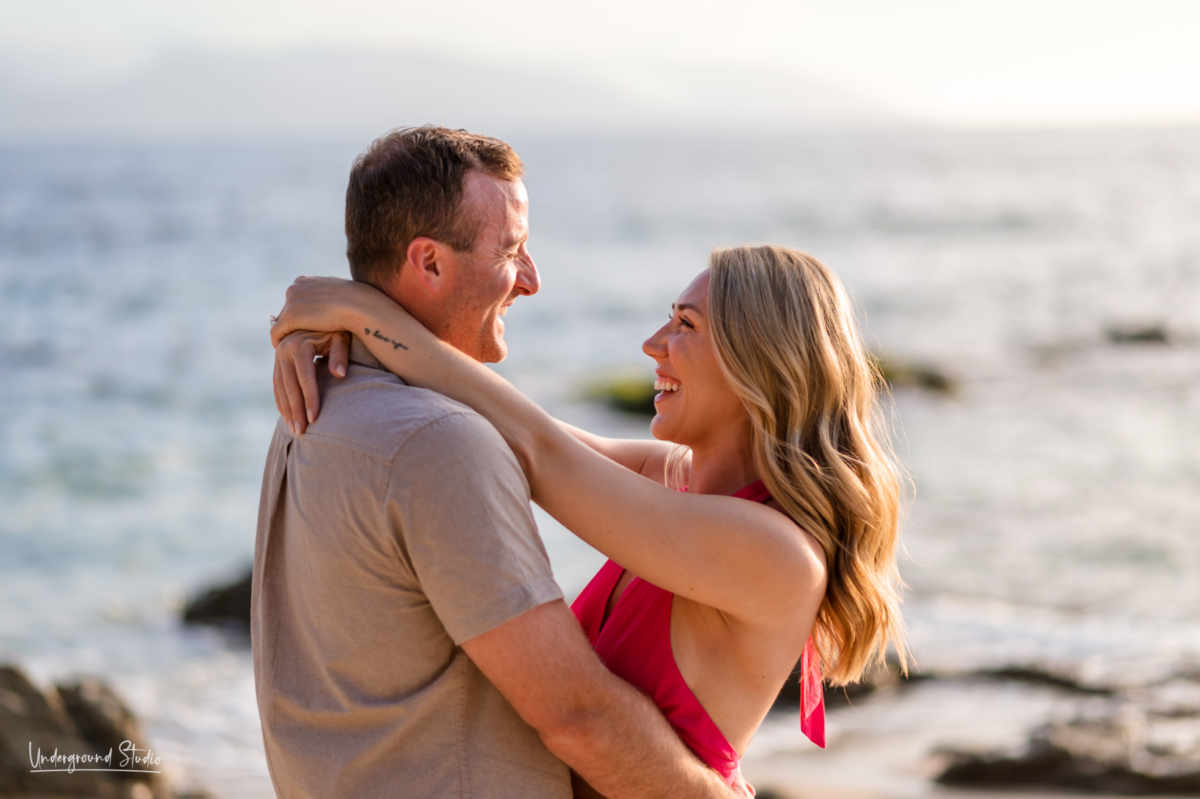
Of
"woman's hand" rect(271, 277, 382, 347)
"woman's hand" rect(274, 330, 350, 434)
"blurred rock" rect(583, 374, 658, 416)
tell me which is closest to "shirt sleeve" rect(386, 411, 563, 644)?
"woman's hand" rect(274, 330, 350, 434)

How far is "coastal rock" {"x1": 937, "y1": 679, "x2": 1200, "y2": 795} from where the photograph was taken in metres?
5.16

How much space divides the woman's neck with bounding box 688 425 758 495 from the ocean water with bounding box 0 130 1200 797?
60 centimetres

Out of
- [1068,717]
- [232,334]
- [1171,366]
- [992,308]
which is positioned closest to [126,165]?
[232,334]

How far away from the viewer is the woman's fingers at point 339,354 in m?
2.31

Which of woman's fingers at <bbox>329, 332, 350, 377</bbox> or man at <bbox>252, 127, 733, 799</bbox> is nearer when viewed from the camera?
man at <bbox>252, 127, 733, 799</bbox>

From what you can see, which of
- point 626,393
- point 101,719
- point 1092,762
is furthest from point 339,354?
point 626,393

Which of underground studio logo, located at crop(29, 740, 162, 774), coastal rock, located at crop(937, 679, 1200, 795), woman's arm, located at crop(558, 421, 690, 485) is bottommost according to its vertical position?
coastal rock, located at crop(937, 679, 1200, 795)

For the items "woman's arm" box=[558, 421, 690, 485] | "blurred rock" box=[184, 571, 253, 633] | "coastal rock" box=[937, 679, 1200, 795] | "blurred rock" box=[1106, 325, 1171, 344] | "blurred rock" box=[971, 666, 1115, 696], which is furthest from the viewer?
"blurred rock" box=[1106, 325, 1171, 344]

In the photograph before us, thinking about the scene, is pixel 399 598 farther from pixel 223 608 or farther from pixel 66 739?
pixel 223 608

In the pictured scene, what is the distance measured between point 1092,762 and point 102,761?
4.83m

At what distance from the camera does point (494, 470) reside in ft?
6.77

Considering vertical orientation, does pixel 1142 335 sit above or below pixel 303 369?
below

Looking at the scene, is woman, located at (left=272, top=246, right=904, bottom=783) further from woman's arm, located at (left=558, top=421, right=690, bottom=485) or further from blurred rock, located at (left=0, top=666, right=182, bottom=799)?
blurred rock, located at (left=0, top=666, right=182, bottom=799)

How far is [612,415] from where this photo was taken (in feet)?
49.4
